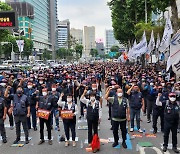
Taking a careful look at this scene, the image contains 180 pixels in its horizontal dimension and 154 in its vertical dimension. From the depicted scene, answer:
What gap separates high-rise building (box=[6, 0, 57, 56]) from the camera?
135m

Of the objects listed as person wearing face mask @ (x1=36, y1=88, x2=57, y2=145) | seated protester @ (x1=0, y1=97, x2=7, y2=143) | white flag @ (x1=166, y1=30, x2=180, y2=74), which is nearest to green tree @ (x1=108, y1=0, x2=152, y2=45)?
white flag @ (x1=166, y1=30, x2=180, y2=74)

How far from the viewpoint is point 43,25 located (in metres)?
153

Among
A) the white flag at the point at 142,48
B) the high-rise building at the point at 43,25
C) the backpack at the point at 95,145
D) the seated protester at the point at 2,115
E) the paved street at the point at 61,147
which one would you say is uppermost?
the high-rise building at the point at 43,25

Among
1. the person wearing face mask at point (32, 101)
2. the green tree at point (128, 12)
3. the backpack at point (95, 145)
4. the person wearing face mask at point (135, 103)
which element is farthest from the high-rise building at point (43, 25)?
the backpack at point (95, 145)

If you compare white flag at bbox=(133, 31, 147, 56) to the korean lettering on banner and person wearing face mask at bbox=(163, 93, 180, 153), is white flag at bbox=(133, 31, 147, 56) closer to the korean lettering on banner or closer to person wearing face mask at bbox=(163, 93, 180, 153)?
person wearing face mask at bbox=(163, 93, 180, 153)

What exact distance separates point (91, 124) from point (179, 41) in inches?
157

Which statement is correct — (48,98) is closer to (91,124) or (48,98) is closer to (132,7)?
(91,124)

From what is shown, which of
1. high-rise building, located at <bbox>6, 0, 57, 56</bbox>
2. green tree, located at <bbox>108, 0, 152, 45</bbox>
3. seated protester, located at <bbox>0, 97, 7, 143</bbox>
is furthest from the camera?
high-rise building, located at <bbox>6, 0, 57, 56</bbox>

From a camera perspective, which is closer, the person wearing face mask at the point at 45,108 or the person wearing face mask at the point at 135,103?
the person wearing face mask at the point at 45,108

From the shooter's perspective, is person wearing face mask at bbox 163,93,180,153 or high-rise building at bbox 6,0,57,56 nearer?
person wearing face mask at bbox 163,93,180,153

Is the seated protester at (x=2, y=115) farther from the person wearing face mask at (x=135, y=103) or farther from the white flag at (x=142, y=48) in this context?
the white flag at (x=142, y=48)

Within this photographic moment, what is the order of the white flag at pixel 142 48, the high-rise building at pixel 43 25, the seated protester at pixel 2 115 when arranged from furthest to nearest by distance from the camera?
1. the high-rise building at pixel 43 25
2. the white flag at pixel 142 48
3. the seated protester at pixel 2 115

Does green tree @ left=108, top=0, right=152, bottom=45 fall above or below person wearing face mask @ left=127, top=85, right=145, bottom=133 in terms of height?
above

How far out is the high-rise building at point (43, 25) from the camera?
442 ft
